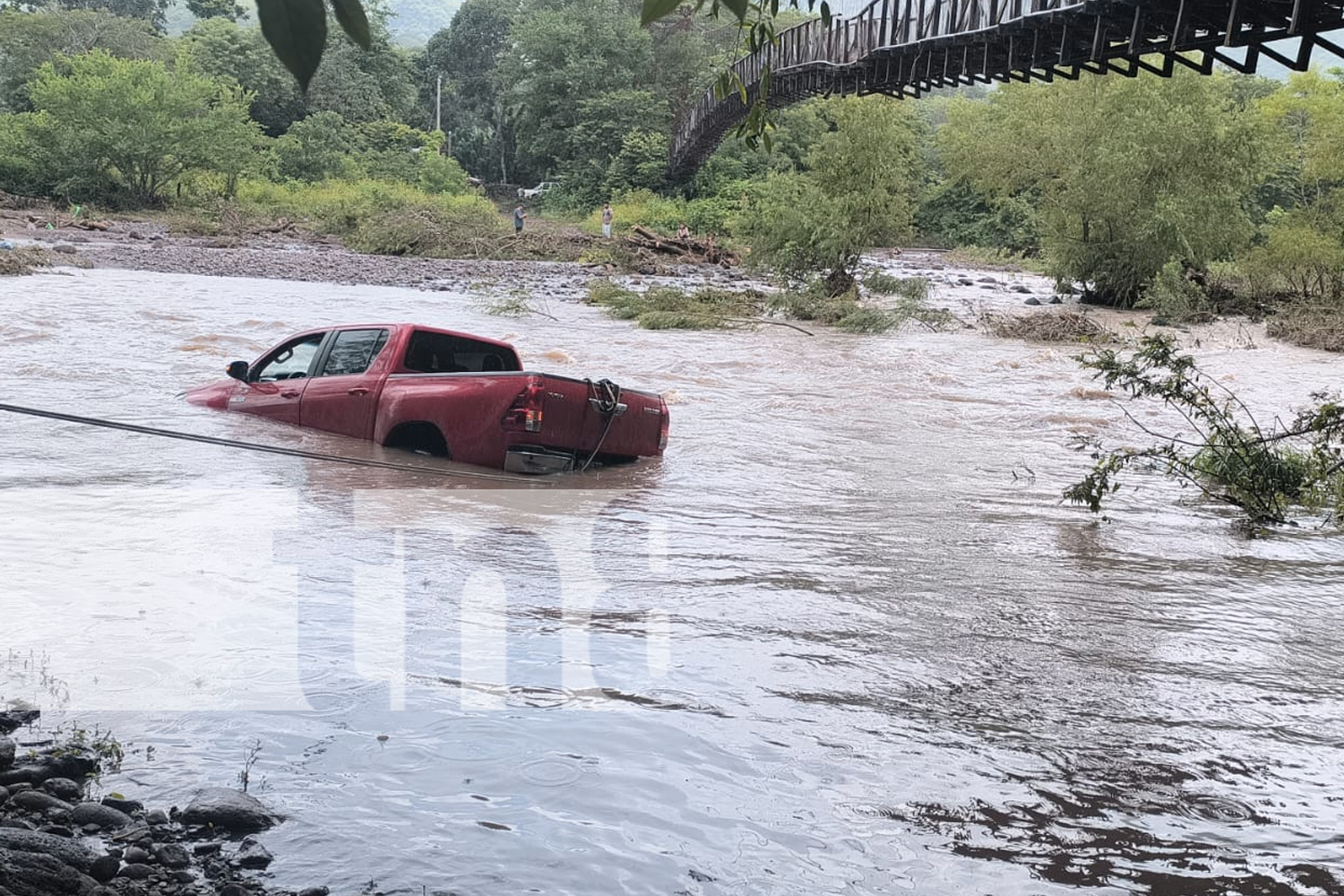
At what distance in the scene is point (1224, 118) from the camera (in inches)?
1109

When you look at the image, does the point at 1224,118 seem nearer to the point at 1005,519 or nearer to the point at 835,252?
the point at 835,252

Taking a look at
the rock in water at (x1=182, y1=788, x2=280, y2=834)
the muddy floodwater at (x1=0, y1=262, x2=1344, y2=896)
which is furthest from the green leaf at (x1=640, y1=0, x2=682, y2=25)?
the rock in water at (x1=182, y1=788, x2=280, y2=834)

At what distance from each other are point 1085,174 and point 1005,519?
2256 centimetres

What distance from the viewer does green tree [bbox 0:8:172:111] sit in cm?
5953

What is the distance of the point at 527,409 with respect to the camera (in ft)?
29.8

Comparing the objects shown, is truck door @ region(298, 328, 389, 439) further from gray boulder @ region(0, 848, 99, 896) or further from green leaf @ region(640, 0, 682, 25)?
green leaf @ region(640, 0, 682, 25)

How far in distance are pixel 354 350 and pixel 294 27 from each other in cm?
905

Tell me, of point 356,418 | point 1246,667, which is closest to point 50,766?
point 1246,667

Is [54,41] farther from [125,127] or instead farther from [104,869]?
[104,869]

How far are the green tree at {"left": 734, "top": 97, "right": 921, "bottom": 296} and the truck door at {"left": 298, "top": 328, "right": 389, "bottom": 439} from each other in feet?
60.6

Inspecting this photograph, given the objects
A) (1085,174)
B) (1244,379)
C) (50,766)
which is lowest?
(50,766)

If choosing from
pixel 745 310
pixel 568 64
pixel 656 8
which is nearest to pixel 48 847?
pixel 656 8

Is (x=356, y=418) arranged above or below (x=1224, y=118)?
below

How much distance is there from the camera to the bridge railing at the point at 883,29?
17.2 metres
